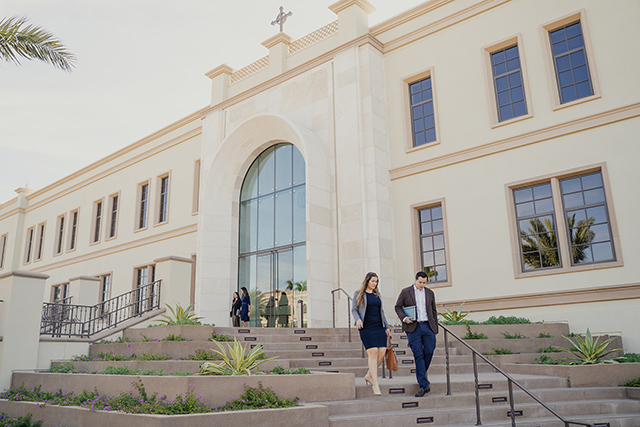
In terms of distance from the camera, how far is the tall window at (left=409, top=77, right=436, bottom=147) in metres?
16.1

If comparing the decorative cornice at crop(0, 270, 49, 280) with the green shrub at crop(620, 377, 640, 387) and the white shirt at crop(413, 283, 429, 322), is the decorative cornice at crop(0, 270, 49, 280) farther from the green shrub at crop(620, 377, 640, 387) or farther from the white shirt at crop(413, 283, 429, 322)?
the green shrub at crop(620, 377, 640, 387)

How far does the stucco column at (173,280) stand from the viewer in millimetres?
14812

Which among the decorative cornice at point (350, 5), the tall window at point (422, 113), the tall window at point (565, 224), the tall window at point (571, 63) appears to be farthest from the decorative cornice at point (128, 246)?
the tall window at point (571, 63)

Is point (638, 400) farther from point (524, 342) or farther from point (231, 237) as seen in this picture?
point (231, 237)

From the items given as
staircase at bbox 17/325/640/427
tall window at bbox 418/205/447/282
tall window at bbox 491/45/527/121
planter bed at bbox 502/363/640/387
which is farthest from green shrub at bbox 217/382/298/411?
tall window at bbox 491/45/527/121

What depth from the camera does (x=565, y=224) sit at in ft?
42.0

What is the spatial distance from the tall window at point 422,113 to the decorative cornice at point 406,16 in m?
2.14

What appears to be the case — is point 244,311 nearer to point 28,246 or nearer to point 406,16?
point 406,16

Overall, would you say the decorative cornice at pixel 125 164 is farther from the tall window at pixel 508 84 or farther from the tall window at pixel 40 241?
the tall window at pixel 508 84

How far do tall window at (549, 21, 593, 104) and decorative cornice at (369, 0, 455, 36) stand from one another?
380 cm

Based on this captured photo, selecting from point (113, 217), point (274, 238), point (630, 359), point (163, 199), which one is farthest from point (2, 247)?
point (630, 359)

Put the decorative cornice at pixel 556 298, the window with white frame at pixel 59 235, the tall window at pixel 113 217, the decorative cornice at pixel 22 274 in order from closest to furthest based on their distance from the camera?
the decorative cornice at pixel 22 274 → the decorative cornice at pixel 556 298 → the tall window at pixel 113 217 → the window with white frame at pixel 59 235

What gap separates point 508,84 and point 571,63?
1.70 m

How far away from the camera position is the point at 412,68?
1667 cm
